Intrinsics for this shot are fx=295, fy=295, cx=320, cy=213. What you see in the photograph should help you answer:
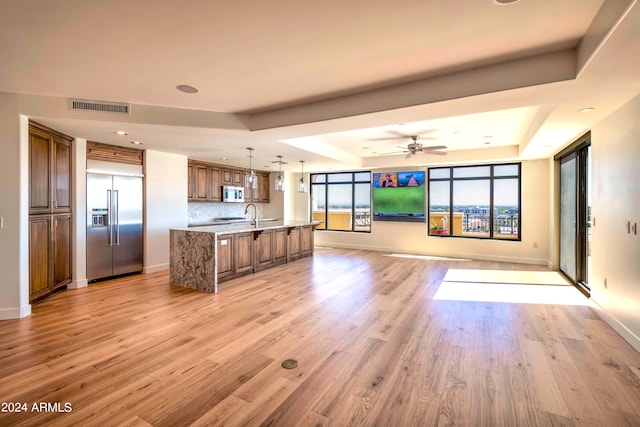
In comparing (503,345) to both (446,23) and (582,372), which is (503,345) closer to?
(582,372)

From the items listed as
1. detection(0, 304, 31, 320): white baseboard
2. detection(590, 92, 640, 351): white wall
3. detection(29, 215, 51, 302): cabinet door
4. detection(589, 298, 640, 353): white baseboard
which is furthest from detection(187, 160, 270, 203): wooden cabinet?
detection(589, 298, 640, 353): white baseboard

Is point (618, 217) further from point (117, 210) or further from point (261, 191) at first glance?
point (261, 191)

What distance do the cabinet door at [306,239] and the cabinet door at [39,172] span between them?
464 centimetres

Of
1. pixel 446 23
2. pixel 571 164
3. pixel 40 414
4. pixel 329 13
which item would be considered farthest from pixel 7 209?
pixel 571 164

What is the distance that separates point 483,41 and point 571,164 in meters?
4.28

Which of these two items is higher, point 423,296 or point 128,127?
point 128,127

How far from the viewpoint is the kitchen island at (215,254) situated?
465 cm

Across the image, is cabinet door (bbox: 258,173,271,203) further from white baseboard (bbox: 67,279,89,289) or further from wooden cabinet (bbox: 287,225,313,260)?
white baseboard (bbox: 67,279,89,289)

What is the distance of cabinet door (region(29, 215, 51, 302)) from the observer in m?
3.77

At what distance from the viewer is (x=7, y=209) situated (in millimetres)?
3420

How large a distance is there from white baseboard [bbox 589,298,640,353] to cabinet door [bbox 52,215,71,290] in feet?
22.8

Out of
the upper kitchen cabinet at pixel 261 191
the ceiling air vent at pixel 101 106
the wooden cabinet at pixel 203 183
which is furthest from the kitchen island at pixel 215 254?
the upper kitchen cabinet at pixel 261 191

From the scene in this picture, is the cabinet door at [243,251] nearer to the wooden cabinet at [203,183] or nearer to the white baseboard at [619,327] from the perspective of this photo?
the wooden cabinet at [203,183]

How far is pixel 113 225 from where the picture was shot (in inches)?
204
